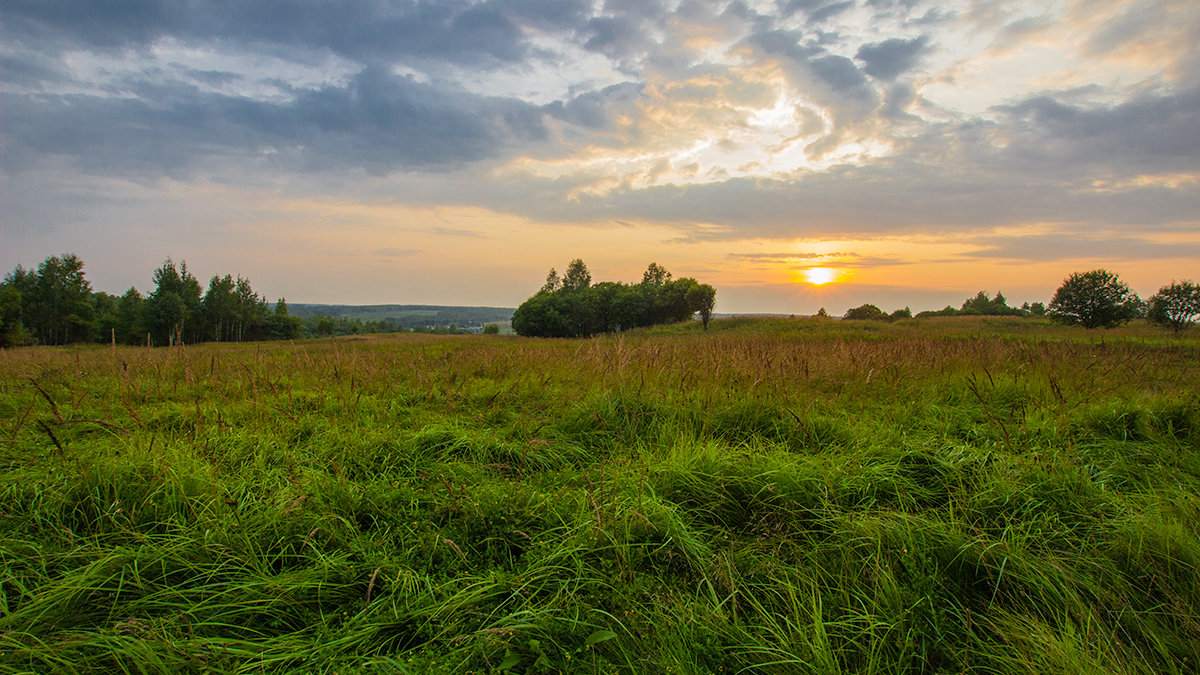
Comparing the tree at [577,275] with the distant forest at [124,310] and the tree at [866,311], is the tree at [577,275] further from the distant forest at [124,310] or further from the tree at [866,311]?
the tree at [866,311]

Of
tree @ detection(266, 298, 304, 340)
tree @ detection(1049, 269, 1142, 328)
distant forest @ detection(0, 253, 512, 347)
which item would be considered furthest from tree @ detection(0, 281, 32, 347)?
tree @ detection(1049, 269, 1142, 328)

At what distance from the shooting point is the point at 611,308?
64.5 metres

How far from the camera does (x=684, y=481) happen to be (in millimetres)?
2785

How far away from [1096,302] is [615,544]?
47093 millimetres

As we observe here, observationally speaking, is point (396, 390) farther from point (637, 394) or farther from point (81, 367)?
point (81, 367)

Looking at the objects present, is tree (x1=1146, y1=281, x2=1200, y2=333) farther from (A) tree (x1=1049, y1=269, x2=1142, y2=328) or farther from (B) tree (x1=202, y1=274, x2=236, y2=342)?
(B) tree (x1=202, y1=274, x2=236, y2=342)

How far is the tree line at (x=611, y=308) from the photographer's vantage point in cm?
5831

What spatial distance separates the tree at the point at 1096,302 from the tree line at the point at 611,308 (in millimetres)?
31662

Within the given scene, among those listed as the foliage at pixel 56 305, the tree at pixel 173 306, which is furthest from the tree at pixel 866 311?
the foliage at pixel 56 305

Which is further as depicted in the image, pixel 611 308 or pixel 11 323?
pixel 611 308

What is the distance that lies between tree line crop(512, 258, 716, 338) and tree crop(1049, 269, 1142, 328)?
104ft

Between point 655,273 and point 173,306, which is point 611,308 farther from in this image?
point 173,306

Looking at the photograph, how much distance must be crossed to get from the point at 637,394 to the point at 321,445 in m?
2.85

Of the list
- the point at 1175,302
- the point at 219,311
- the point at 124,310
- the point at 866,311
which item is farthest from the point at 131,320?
the point at 1175,302
